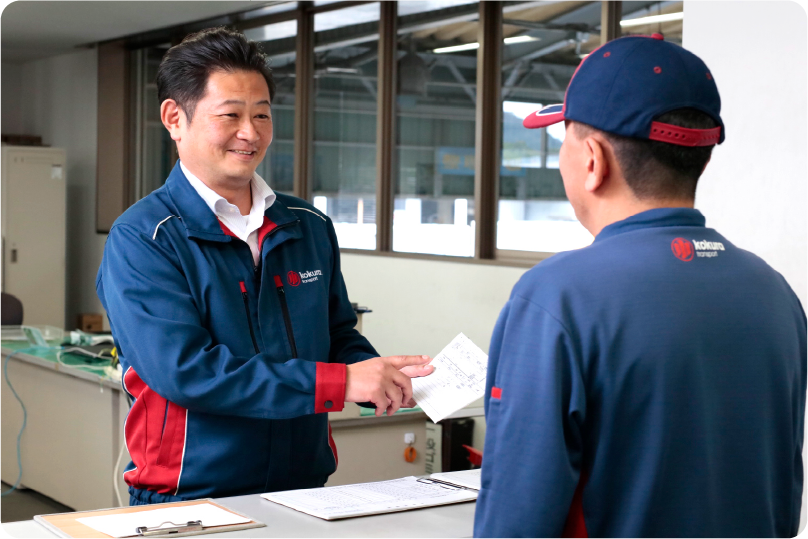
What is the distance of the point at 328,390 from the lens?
1.57 m

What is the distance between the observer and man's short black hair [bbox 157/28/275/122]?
1.73 m

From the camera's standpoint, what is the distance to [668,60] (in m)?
1.01

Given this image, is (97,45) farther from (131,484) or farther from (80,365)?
(131,484)

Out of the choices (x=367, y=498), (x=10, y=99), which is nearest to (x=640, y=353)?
(x=367, y=498)

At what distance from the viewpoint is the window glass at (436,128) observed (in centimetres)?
541

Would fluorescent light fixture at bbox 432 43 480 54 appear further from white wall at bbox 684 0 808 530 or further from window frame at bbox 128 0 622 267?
white wall at bbox 684 0 808 530

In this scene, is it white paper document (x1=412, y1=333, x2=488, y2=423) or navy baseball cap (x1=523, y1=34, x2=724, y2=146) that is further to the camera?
white paper document (x1=412, y1=333, x2=488, y2=423)

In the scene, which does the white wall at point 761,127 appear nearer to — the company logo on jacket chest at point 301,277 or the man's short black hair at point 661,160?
the company logo on jacket chest at point 301,277

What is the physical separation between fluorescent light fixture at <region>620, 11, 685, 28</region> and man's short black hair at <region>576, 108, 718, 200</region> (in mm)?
3631

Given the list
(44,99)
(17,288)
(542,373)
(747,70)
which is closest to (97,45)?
(44,99)

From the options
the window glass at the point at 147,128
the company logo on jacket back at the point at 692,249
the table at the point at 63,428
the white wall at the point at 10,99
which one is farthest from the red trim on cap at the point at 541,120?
the white wall at the point at 10,99

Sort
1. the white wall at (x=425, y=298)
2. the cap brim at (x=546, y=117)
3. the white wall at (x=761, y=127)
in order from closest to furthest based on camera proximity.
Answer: the cap brim at (x=546, y=117) < the white wall at (x=761, y=127) < the white wall at (x=425, y=298)

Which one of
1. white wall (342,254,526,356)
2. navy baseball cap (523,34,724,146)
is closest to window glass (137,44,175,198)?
white wall (342,254,526,356)

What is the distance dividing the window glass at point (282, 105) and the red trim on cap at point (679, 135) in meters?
5.80
